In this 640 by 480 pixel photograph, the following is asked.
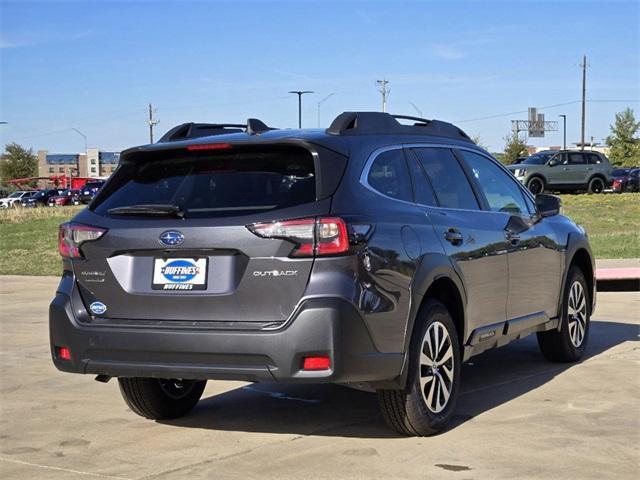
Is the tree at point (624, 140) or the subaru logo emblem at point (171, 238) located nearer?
the subaru logo emblem at point (171, 238)

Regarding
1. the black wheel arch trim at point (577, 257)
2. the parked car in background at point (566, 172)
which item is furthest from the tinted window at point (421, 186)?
the parked car in background at point (566, 172)

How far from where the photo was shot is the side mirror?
7.86 meters

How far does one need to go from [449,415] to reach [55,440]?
2329 millimetres

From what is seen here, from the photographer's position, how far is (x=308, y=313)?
4973mm

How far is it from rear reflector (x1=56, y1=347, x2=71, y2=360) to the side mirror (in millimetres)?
3946

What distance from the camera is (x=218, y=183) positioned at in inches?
215

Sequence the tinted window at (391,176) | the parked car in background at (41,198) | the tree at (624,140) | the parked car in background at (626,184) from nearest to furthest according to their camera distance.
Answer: the tinted window at (391,176), the parked car in background at (626,184), the parked car in background at (41,198), the tree at (624,140)

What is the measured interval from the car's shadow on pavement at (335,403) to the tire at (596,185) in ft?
105

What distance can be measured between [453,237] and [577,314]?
263 cm

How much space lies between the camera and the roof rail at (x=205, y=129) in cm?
602

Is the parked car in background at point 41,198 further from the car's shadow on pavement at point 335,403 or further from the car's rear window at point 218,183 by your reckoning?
the car's rear window at point 218,183

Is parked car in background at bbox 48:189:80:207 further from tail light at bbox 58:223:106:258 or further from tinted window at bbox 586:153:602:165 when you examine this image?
tail light at bbox 58:223:106:258

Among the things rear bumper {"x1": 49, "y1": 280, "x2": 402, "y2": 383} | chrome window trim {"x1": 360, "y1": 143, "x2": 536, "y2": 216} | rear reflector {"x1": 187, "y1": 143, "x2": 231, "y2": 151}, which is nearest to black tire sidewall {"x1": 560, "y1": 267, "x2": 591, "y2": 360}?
chrome window trim {"x1": 360, "y1": 143, "x2": 536, "y2": 216}

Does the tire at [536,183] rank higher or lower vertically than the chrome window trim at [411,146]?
lower
